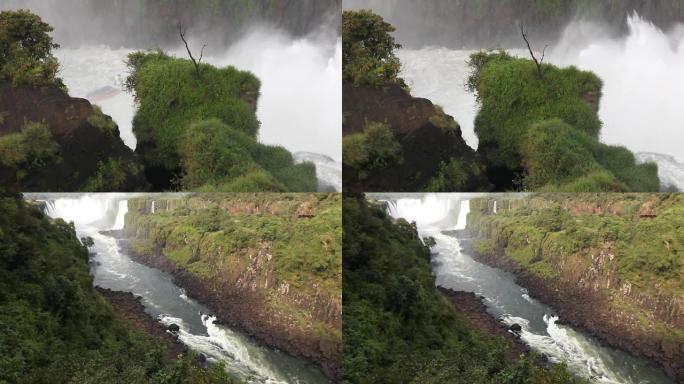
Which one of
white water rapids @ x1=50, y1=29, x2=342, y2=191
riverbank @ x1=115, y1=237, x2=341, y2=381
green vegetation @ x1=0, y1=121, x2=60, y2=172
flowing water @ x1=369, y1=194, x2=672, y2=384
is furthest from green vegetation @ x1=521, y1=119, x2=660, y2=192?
green vegetation @ x1=0, y1=121, x2=60, y2=172

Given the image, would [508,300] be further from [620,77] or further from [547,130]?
[620,77]

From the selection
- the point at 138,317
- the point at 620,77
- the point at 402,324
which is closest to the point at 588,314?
the point at 402,324

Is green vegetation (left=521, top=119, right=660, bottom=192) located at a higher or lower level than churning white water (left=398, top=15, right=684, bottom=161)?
lower

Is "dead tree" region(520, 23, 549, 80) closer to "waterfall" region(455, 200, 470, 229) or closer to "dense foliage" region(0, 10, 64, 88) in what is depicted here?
"waterfall" region(455, 200, 470, 229)

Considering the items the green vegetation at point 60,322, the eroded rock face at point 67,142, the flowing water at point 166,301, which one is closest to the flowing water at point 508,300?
the flowing water at point 166,301

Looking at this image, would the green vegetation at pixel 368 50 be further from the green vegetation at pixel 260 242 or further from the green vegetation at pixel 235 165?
the green vegetation at pixel 260 242
